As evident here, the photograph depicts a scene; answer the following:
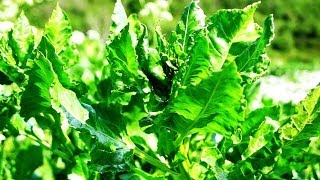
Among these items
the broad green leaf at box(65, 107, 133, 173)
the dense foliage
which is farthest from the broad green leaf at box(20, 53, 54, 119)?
the broad green leaf at box(65, 107, 133, 173)

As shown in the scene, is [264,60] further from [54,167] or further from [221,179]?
[54,167]

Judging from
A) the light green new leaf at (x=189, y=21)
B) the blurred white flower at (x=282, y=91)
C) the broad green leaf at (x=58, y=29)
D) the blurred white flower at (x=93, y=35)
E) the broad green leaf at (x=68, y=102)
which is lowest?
the blurred white flower at (x=282, y=91)

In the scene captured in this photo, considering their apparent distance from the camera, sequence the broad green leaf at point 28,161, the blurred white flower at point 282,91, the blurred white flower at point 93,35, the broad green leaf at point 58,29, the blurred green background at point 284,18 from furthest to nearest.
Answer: the blurred green background at point 284,18 → the blurred white flower at point 93,35 → the blurred white flower at point 282,91 → the broad green leaf at point 28,161 → the broad green leaf at point 58,29

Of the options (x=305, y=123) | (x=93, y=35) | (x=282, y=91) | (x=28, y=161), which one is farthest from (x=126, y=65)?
(x=282, y=91)

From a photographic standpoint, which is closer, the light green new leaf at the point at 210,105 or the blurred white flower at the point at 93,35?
the light green new leaf at the point at 210,105

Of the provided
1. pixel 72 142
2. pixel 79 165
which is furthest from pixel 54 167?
pixel 79 165

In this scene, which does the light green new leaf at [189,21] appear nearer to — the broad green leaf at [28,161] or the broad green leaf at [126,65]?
the broad green leaf at [126,65]

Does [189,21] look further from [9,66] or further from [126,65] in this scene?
[9,66]

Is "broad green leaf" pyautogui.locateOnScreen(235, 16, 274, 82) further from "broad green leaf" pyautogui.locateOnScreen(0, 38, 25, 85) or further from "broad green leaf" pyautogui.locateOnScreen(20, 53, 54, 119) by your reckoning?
"broad green leaf" pyautogui.locateOnScreen(0, 38, 25, 85)

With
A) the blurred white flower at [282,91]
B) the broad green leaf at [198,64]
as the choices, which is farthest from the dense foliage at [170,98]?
the blurred white flower at [282,91]
